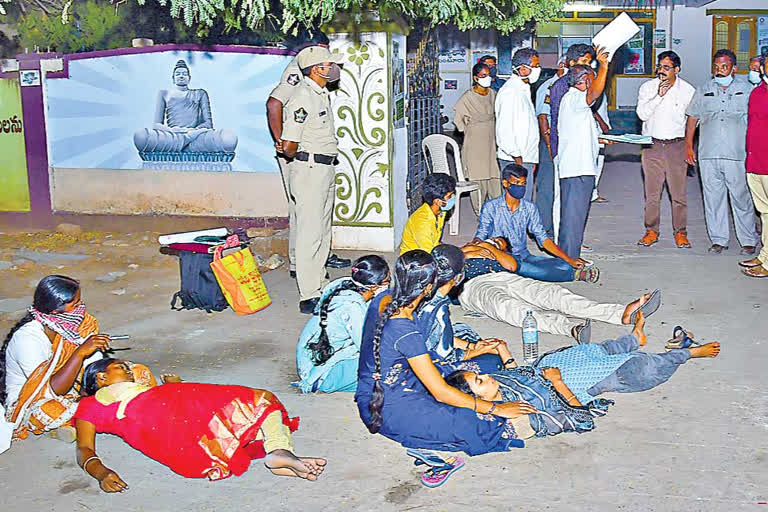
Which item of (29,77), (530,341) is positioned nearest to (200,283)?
(530,341)

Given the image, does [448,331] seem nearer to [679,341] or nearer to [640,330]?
[640,330]

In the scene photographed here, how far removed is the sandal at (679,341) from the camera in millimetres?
6122

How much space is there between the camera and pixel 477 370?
533 cm

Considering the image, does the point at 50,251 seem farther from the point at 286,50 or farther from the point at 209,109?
the point at 286,50

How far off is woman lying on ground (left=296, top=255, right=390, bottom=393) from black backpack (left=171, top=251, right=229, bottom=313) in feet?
6.67

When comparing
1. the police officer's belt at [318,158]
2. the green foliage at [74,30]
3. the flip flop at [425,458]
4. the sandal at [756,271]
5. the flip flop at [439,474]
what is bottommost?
the flip flop at [439,474]

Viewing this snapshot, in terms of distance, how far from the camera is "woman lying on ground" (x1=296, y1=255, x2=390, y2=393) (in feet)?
17.4

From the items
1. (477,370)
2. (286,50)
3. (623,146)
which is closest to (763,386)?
(477,370)

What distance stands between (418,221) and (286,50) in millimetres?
4157

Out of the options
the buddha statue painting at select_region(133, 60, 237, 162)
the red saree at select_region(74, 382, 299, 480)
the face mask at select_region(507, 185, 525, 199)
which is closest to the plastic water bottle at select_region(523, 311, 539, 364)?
the face mask at select_region(507, 185, 525, 199)

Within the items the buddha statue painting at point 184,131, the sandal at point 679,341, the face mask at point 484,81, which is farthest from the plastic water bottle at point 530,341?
the buddha statue painting at point 184,131

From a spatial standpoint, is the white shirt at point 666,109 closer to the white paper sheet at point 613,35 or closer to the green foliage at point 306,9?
the white paper sheet at point 613,35

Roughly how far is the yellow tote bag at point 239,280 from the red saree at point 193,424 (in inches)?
104

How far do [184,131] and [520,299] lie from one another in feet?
18.4
